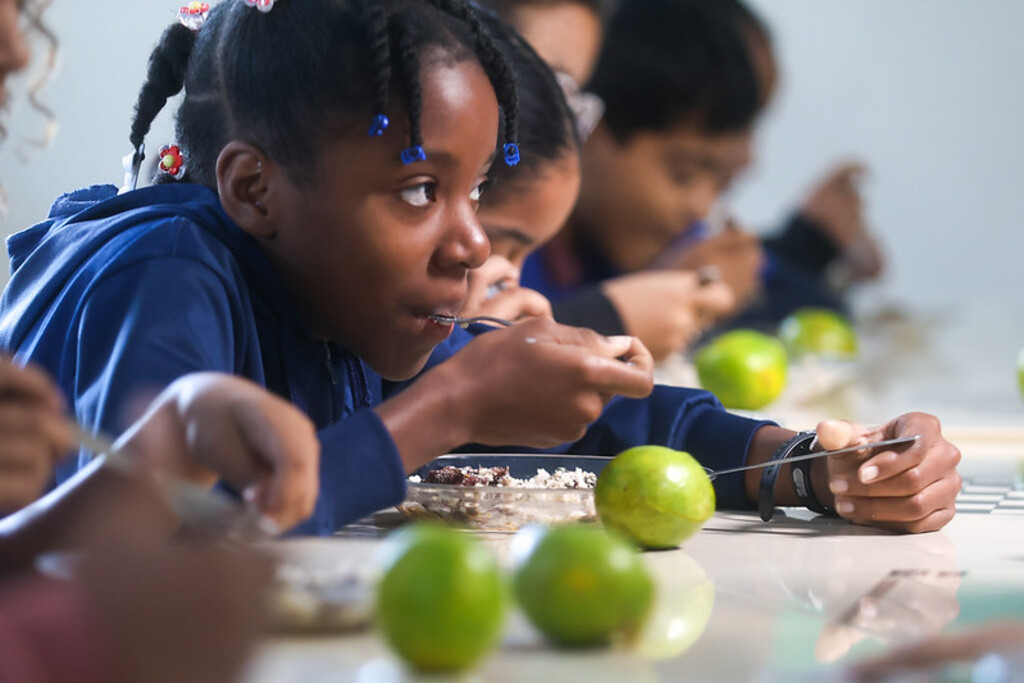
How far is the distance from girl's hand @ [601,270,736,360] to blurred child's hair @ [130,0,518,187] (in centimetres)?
115

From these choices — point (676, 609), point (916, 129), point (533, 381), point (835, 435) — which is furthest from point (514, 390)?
point (916, 129)

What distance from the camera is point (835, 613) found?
2.36 feet

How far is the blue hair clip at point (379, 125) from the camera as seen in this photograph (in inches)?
36.9

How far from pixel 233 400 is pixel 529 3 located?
5.77 ft

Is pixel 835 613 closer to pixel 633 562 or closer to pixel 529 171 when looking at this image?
pixel 633 562

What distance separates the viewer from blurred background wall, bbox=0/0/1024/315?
15.3ft

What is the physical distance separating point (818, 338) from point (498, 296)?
1572 mm

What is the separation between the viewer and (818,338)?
2834mm

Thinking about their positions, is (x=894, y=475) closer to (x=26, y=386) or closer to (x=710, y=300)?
(x=26, y=386)

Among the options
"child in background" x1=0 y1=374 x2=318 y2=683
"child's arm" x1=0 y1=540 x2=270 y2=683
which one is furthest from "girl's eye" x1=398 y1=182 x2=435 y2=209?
"child's arm" x1=0 y1=540 x2=270 y2=683

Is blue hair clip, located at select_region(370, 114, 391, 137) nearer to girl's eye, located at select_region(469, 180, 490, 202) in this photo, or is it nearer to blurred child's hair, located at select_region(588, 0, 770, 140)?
girl's eye, located at select_region(469, 180, 490, 202)

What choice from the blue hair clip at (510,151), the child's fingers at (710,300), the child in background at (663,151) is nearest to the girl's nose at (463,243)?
the blue hair clip at (510,151)

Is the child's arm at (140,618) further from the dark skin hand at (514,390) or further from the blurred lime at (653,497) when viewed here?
the blurred lime at (653,497)

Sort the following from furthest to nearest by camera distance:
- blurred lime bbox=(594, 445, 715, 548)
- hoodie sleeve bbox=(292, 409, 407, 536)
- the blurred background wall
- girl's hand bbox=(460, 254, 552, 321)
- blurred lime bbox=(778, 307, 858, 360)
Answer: the blurred background wall → blurred lime bbox=(778, 307, 858, 360) → girl's hand bbox=(460, 254, 552, 321) → blurred lime bbox=(594, 445, 715, 548) → hoodie sleeve bbox=(292, 409, 407, 536)
